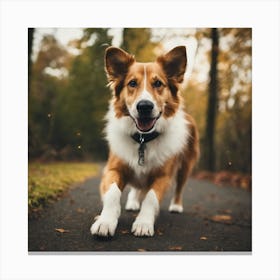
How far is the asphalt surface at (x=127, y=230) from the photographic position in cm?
285

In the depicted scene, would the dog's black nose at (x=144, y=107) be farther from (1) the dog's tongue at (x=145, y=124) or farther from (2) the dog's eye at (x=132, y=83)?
(2) the dog's eye at (x=132, y=83)

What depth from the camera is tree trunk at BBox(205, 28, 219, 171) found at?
166 inches

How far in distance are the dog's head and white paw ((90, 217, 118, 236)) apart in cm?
78

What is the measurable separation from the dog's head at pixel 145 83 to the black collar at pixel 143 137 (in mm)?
127

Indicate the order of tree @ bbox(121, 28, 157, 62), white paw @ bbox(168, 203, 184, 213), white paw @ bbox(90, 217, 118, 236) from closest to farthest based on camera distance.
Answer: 1. white paw @ bbox(90, 217, 118, 236)
2. tree @ bbox(121, 28, 157, 62)
3. white paw @ bbox(168, 203, 184, 213)

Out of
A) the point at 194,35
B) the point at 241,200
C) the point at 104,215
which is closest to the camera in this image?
the point at 104,215

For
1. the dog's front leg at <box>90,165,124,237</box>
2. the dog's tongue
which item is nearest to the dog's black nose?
the dog's tongue

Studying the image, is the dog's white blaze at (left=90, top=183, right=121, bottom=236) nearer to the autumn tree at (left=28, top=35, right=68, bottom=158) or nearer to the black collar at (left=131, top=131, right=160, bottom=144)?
the black collar at (left=131, top=131, right=160, bottom=144)

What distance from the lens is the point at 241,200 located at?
4.54 m
